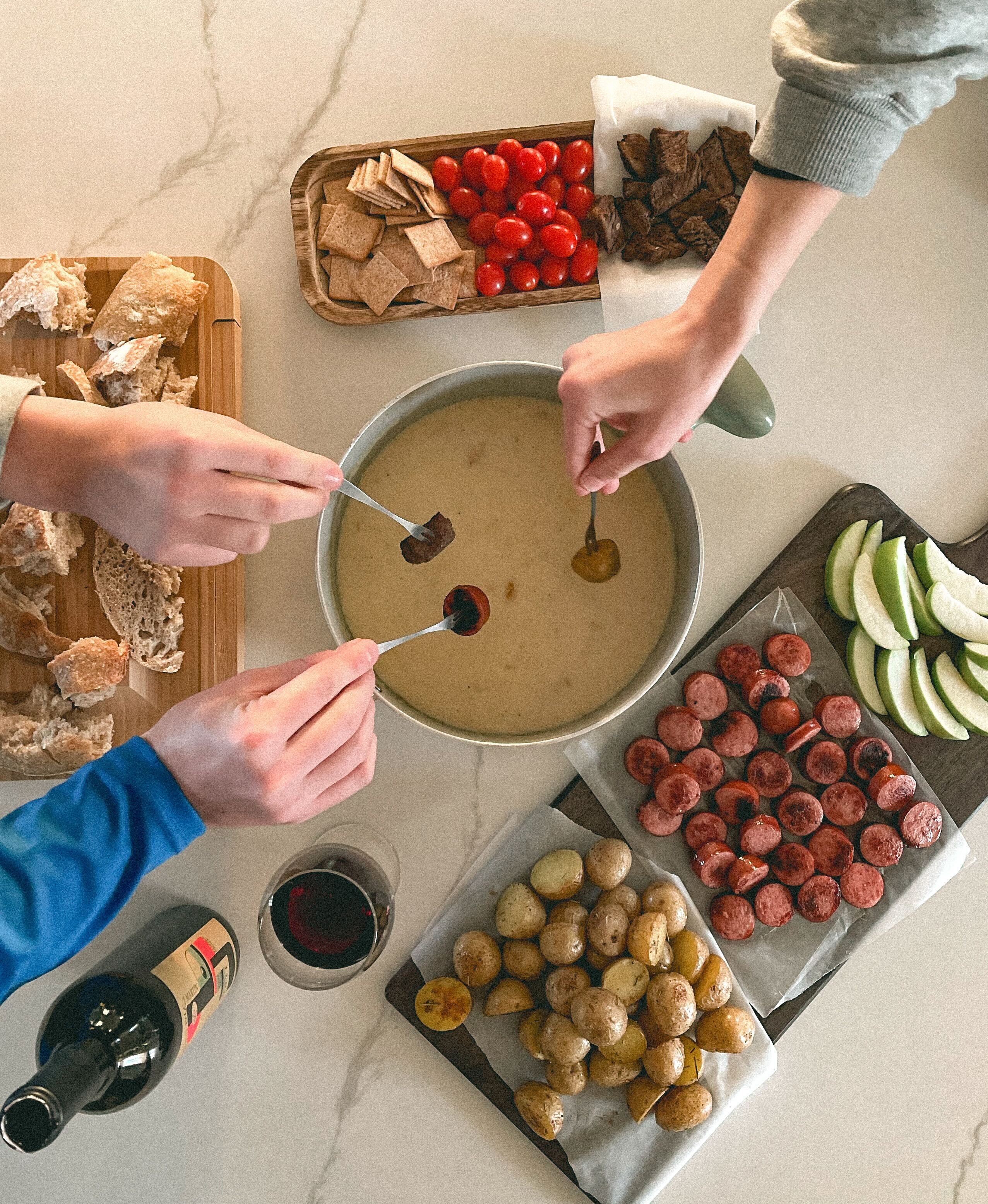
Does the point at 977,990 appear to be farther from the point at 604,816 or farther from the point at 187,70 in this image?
the point at 187,70

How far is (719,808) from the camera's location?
4.23 feet

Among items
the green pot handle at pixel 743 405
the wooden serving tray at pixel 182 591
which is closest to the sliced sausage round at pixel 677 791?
the green pot handle at pixel 743 405

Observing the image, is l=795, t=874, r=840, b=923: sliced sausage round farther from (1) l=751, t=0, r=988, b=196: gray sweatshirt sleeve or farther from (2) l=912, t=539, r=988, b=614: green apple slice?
(1) l=751, t=0, r=988, b=196: gray sweatshirt sleeve

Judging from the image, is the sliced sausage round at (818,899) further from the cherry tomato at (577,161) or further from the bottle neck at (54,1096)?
the cherry tomato at (577,161)

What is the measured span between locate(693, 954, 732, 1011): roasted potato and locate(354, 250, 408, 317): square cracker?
1018 mm

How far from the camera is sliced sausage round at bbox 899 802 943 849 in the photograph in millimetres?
1282

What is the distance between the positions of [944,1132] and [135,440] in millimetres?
1496

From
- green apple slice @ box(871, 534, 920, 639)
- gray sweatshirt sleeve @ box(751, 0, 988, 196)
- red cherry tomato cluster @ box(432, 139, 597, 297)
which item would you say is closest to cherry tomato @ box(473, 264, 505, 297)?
red cherry tomato cluster @ box(432, 139, 597, 297)

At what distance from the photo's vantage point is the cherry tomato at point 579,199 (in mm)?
1230

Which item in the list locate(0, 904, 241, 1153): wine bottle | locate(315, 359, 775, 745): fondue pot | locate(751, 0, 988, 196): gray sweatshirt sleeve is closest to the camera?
locate(751, 0, 988, 196): gray sweatshirt sleeve

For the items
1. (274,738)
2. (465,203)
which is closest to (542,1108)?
(274,738)

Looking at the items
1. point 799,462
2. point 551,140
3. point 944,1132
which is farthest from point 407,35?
point 944,1132

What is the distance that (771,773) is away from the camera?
1.27 m

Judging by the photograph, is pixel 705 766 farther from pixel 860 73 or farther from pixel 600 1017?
pixel 860 73
